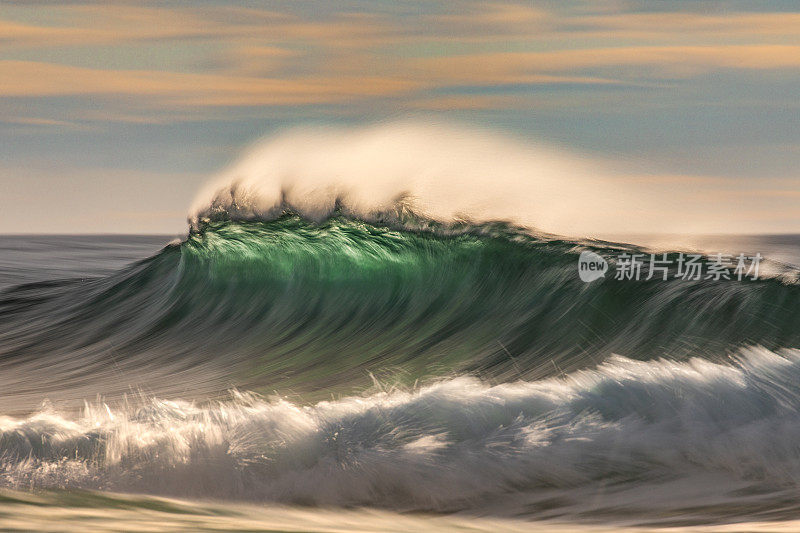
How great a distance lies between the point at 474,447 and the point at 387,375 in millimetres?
2653

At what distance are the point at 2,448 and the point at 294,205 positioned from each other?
597cm

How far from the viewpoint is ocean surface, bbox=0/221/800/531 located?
3.59 m

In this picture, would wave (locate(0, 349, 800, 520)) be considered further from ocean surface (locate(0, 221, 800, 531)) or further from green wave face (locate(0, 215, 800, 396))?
green wave face (locate(0, 215, 800, 396))

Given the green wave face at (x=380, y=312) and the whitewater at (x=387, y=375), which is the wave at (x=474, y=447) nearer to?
the whitewater at (x=387, y=375)

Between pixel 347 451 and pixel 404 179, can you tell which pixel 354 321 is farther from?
pixel 347 451

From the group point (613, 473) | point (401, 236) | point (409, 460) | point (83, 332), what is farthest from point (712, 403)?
point (83, 332)

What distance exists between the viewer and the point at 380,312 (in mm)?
8344

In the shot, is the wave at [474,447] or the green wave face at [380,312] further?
the green wave face at [380,312]

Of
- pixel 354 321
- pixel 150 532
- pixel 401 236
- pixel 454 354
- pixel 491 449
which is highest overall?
pixel 401 236

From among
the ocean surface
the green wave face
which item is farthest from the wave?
the green wave face

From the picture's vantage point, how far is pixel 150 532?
2.87 m

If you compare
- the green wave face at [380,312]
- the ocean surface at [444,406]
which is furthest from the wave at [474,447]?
the green wave face at [380,312]

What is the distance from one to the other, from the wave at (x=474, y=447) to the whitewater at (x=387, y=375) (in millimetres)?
12

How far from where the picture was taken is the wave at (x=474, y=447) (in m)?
3.74
